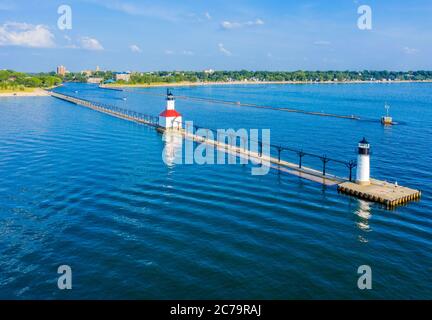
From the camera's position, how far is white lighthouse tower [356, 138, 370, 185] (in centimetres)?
4734

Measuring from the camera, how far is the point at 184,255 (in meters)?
31.7

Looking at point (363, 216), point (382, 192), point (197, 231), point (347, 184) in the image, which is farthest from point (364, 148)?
point (197, 231)

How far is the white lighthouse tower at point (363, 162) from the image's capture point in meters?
47.3

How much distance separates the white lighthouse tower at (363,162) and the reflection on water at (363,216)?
183 inches

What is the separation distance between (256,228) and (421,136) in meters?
68.2

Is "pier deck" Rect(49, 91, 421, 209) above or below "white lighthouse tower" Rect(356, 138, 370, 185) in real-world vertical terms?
below

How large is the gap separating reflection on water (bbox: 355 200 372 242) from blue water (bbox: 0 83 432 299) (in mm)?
118

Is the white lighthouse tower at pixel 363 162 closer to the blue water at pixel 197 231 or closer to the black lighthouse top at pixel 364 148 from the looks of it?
the black lighthouse top at pixel 364 148

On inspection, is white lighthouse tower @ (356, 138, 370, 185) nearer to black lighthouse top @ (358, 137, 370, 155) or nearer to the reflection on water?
black lighthouse top @ (358, 137, 370, 155)

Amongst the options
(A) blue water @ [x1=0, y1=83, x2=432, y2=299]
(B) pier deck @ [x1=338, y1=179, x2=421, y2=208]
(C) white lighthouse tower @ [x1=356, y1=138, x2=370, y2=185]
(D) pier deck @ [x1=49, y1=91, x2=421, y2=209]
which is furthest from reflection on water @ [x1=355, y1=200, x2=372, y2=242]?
(C) white lighthouse tower @ [x1=356, y1=138, x2=370, y2=185]

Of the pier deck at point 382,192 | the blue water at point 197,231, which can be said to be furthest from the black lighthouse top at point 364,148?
the blue water at point 197,231

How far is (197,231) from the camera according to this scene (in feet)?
119

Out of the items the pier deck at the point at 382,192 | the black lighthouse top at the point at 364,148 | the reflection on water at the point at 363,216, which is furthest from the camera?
the black lighthouse top at the point at 364,148
